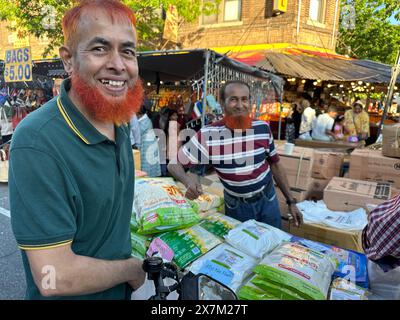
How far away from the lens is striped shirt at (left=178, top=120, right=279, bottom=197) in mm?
2596

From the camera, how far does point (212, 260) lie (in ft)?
5.85

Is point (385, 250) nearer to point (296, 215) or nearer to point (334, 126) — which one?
point (296, 215)

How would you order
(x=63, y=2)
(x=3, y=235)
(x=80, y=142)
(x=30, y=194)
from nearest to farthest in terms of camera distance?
(x=30, y=194)
(x=80, y=142)
(x=3, y=235)
(x=63, y=2)

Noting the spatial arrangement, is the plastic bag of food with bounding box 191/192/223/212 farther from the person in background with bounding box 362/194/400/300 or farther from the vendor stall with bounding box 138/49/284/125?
the vendor stall with bounding box 138/49/284/125

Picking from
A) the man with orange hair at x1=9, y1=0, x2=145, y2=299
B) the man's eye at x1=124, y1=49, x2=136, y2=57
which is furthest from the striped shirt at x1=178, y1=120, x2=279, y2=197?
the man's eye at x1=124, y1=49, x2=136, y2=57

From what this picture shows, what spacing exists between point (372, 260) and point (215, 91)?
4229 millimetres

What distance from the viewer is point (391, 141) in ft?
12.8

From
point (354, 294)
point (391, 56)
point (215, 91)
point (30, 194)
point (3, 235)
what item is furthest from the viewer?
point (391, 56)

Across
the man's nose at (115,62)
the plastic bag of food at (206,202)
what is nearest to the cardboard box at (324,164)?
the plastic bag of food at (206,202)

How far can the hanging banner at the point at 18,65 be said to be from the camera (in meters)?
6.20

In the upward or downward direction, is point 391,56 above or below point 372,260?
above
